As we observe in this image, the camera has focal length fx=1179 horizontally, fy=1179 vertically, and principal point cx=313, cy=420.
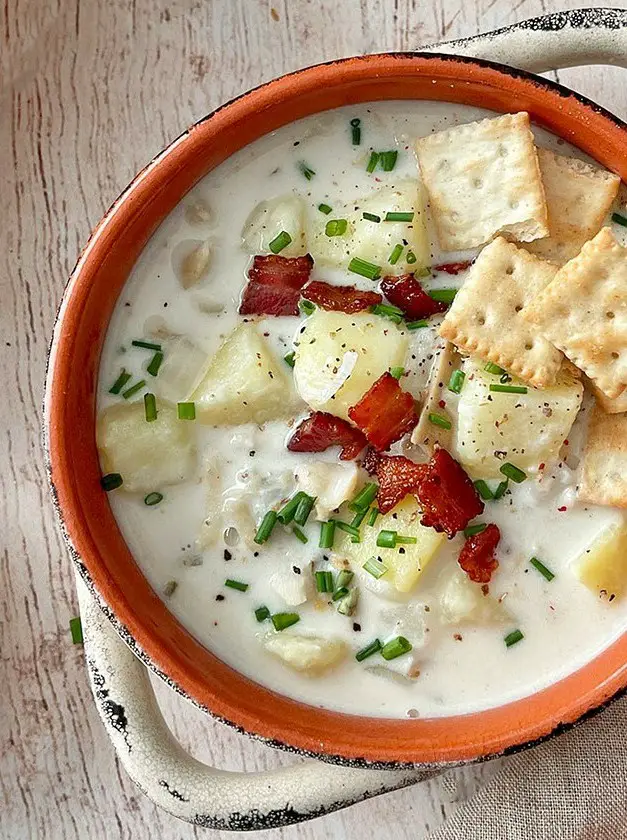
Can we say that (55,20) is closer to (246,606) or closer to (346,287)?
(346,287)

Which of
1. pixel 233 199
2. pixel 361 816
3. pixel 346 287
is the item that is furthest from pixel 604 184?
pixel 361 816

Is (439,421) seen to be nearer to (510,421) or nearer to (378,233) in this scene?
(510,421)

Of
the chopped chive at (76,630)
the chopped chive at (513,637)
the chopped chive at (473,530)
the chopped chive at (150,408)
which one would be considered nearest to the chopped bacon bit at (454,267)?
the chopped chive at (473,530)

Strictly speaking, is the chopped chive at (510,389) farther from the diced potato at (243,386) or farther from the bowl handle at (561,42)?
the bowl handle at (561,42)

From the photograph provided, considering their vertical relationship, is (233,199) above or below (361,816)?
above

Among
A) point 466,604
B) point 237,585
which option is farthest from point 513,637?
point 237,585
